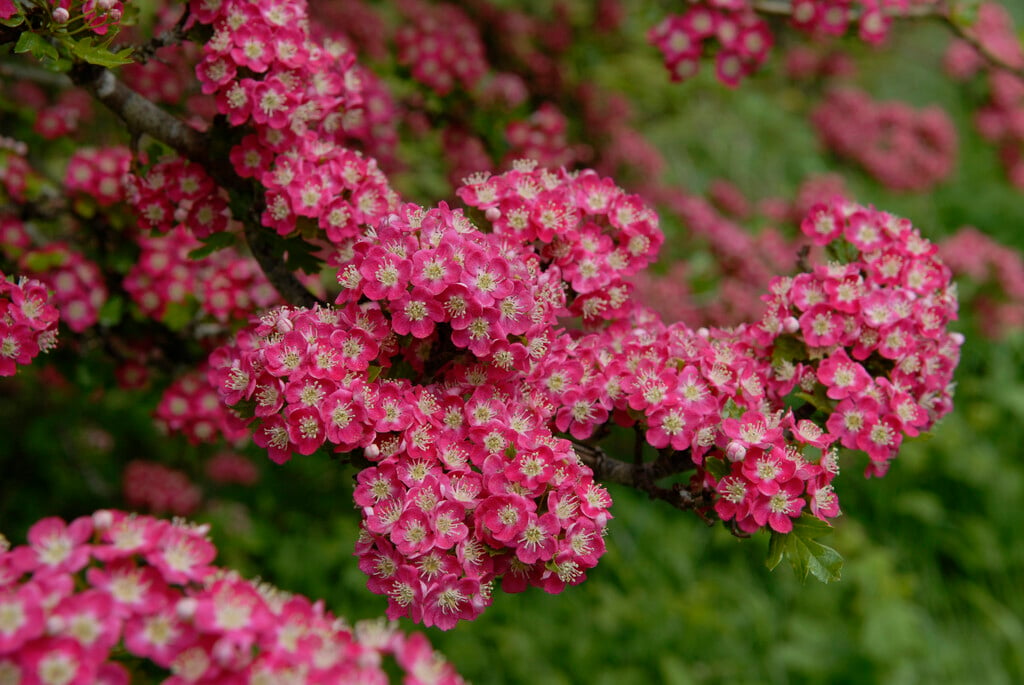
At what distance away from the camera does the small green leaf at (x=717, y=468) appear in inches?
67.8

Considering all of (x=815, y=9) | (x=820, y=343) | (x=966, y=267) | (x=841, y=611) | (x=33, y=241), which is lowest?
(x=841, y=611)

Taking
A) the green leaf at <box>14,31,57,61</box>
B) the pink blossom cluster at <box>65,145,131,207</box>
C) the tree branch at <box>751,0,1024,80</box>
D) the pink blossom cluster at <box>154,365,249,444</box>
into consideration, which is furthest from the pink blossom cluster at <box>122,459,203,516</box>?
the tree branch at <box>751,0,1024,80</box>

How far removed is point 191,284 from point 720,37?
6.75 feet

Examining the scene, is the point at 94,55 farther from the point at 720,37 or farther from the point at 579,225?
the point at 720,37

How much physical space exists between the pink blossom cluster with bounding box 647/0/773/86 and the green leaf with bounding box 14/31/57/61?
6.81 ft

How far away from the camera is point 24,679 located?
1.05 m

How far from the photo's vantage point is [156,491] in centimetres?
400

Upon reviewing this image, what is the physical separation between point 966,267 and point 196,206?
509 cm

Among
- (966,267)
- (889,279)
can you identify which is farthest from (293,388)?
(966,267)

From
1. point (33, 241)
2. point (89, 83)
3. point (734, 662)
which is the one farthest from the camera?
point (734, 662)

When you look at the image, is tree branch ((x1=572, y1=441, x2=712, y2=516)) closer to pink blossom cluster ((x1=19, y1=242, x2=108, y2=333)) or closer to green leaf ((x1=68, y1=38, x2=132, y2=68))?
green leaf ((x1=68, y1=38, x2=132, y2=68))

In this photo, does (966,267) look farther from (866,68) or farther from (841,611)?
(866,68)

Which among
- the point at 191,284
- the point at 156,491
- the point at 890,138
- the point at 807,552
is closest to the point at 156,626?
the point at 807,552

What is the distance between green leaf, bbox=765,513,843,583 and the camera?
1.67 m
